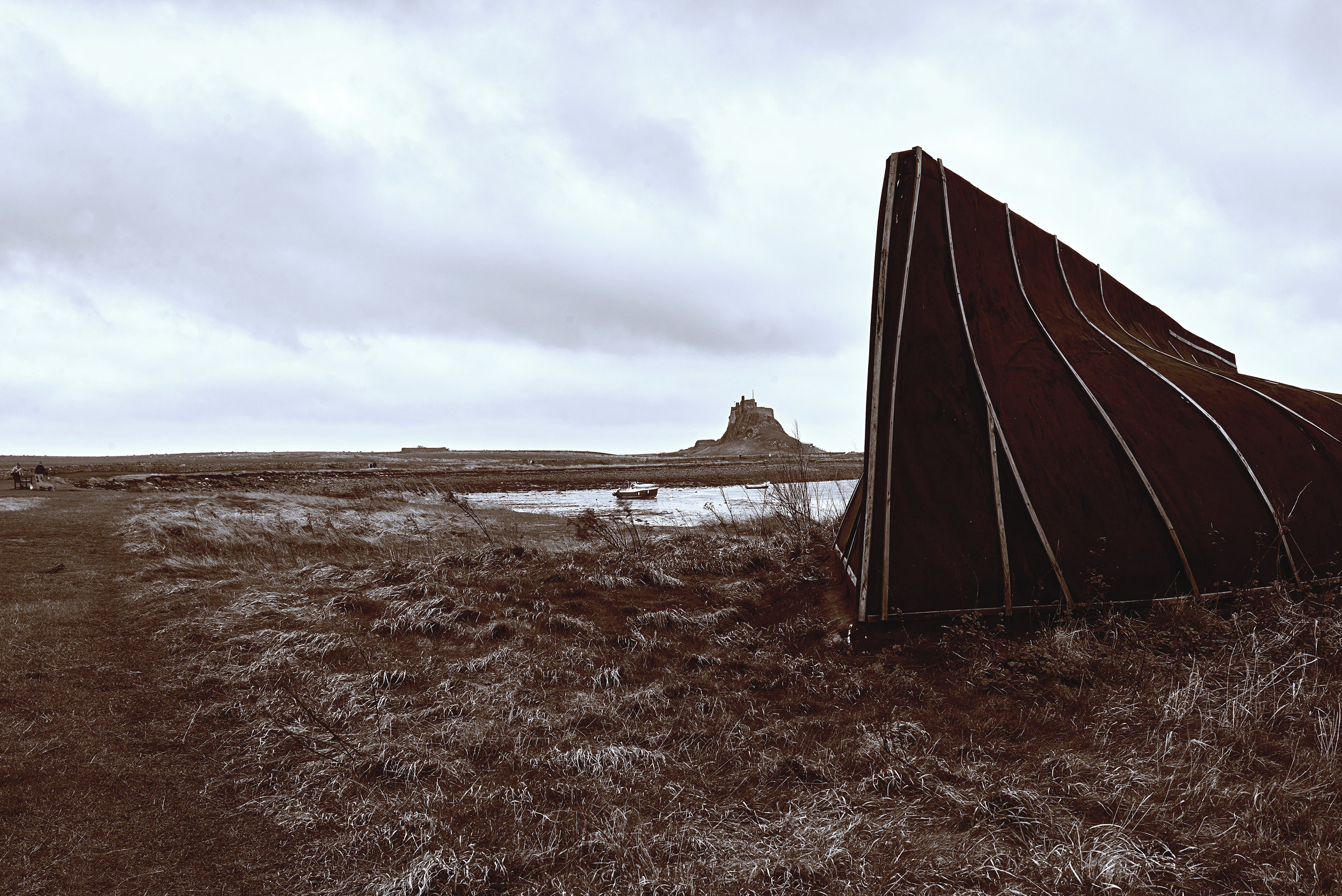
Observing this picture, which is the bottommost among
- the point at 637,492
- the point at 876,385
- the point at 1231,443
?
the point at 637,492

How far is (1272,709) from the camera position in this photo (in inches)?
194

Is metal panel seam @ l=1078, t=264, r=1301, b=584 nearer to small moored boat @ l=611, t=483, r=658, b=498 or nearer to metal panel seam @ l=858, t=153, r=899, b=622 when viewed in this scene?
metal panel seam @ l=858, t=153, r=899, b=622

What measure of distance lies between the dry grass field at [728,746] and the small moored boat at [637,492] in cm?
2233

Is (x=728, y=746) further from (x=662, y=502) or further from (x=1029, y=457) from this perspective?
(x=662, y=502)

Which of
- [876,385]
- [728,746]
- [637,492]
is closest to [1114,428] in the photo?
[876,385]

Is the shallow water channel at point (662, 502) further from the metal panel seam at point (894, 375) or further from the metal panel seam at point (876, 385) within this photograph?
the metal panel seam at point (894, 375)

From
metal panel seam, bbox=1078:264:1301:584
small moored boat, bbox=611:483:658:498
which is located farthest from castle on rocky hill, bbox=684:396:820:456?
metal panel seam, bbox=1078:264:1301:584

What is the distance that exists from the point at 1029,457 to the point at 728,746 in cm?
448

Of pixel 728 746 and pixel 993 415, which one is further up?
pixel 993 415

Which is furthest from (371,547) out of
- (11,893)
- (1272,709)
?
(1272,709)

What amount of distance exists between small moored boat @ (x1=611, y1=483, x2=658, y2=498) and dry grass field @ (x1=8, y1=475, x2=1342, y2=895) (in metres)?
22.3

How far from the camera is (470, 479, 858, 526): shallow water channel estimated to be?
22859mm

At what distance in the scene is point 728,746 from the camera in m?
5.24

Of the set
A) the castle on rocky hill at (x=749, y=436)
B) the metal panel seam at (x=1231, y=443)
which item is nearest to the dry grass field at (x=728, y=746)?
the metal panel seam at (x=1231, y=443)
